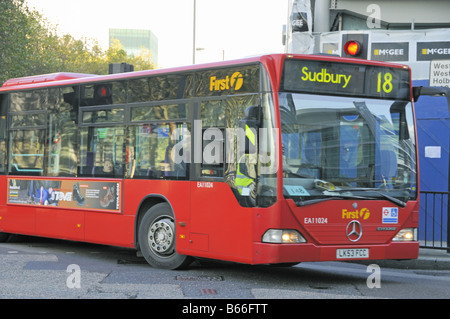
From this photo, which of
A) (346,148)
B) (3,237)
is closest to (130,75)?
(346,148)

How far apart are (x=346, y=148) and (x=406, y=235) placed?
1.47 meters

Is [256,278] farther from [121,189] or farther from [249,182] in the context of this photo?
[121,189]

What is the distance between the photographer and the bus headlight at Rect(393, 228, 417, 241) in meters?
10.3

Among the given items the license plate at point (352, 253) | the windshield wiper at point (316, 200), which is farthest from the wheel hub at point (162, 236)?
the license plate at point (352, 253)

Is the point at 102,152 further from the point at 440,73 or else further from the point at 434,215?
the point at 434,215

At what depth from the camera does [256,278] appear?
10.6 m

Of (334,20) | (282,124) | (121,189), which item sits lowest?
(121,189)

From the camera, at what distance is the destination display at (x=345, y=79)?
384 inches

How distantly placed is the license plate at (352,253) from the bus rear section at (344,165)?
12 millimetres

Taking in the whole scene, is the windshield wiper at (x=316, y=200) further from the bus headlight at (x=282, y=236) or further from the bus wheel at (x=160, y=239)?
the bus wheel at (x=160, y=239)

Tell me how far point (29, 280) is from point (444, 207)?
8.99 meters

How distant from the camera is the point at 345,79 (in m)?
10.1
